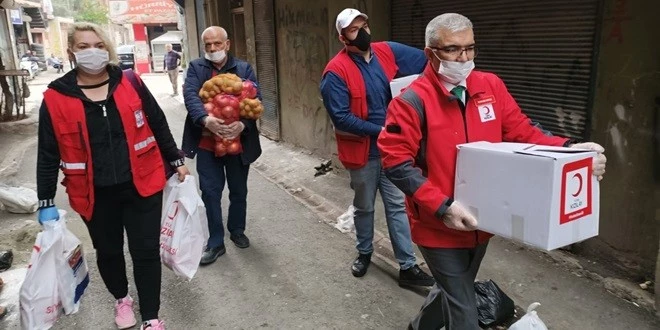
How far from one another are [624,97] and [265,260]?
2.83 meters

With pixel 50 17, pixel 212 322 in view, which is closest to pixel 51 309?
pixel 212 322

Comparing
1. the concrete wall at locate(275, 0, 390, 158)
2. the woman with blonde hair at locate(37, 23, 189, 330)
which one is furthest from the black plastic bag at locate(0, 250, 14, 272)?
the concrete wall at locate(275, 0, 390, 158)

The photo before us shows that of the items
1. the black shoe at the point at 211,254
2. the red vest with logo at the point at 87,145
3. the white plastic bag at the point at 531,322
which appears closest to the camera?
the white plastic bag at the point at 531,322

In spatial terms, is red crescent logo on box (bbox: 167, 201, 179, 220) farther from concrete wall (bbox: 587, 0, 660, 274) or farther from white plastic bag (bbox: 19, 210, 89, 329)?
concrete wall (bbox: 587, 0, 660, 274)

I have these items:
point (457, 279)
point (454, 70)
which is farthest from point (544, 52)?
point (457, 279)

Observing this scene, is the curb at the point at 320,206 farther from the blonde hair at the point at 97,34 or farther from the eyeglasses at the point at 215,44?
the blonde hair at the point at 97,34

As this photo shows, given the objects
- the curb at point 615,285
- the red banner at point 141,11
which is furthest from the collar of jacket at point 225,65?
the red banner at point 141,11

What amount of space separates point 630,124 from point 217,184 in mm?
2937

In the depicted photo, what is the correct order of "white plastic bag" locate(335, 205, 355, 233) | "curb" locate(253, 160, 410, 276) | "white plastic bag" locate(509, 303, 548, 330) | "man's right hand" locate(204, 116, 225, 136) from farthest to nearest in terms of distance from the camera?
1. "white plastic bag" locate(335, 205, 355, 233)
2. "curb" locate(253, 160, 410, 276)
3. "man's right hand" locate(204, 116, 225, 136)
4. "white plastic bag" locate(509, 303, 548, 330)

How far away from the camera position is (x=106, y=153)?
2590 millimetres

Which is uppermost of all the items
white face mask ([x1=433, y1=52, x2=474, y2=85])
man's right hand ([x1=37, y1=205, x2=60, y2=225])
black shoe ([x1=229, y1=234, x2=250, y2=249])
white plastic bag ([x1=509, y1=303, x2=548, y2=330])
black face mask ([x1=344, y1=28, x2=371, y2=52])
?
black face mask ([x1=344, y1=28, x2=371, y2=52])

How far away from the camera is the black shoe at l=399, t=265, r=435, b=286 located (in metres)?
3.38

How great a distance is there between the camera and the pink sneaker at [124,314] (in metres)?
3.06

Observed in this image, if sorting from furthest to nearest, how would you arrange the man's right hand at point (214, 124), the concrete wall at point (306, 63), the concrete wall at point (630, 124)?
the concrete wall at point (306, 63) < the man's right hand at point (214, 124) < the concrete wall at point (630, 124)
